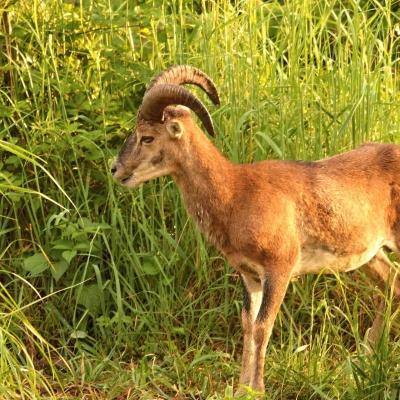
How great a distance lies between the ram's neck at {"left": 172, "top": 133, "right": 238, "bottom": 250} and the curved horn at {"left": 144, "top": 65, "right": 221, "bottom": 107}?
1.27 feet

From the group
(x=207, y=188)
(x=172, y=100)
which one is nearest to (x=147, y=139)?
(x=172, y=100)

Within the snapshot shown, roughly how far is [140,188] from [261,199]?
1328mm

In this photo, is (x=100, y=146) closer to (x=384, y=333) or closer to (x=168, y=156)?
(x=168, y=156)

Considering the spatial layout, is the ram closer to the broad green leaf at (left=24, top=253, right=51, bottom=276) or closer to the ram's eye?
the ram's eye

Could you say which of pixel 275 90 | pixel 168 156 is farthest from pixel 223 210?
pixel 275 90

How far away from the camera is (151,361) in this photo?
23.5ft

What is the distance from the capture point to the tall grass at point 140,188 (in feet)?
23.7

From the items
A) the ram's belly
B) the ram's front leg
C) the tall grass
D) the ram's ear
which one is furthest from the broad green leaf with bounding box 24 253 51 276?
the ram's belly

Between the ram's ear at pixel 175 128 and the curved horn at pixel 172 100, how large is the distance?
95mm

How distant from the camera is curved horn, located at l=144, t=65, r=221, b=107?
256 inches

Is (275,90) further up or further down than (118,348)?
further up

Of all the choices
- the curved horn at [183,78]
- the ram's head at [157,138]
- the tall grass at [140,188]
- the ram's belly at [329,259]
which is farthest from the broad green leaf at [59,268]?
the ram's belly at [329,259]

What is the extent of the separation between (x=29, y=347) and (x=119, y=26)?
104 inches

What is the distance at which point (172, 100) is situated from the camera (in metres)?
6.30
